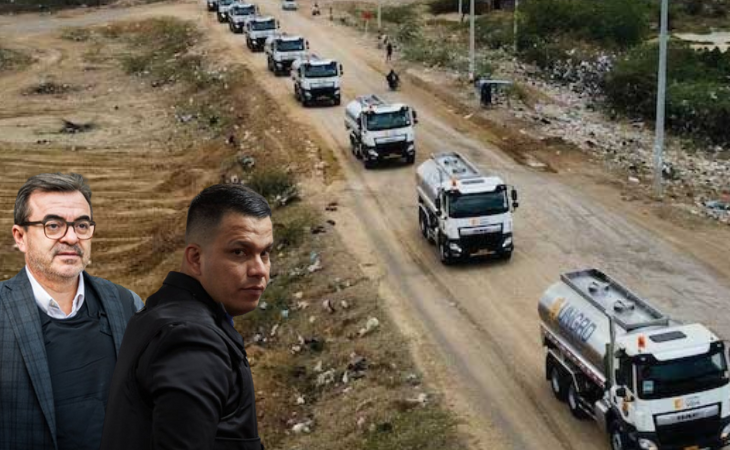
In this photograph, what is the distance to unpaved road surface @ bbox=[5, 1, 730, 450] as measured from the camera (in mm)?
17641

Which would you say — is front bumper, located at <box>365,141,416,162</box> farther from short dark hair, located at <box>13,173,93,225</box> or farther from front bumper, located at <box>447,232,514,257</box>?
short dark hair, located at <box>13,173,93,225</box>

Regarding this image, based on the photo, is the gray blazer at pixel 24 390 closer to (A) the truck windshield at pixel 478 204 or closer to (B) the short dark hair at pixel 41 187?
(B) the short dark hair at pixel 41 187

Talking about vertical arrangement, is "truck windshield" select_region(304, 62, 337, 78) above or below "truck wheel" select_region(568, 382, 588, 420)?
above

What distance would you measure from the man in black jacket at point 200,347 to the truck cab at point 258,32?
5537 centimetres

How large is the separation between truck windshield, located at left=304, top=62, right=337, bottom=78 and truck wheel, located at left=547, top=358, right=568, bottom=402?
2754 cm

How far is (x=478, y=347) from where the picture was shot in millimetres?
20094

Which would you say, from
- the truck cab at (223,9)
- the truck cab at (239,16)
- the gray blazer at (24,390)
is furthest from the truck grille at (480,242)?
the truck cab at (223,9)

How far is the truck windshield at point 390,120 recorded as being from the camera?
1303 inches

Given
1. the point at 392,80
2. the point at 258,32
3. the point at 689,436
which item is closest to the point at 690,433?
the point at 689,436

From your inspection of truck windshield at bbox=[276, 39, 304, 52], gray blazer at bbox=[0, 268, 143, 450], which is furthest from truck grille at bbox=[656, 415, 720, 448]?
truck windshield at bbox=[276, 39, 304, 52]

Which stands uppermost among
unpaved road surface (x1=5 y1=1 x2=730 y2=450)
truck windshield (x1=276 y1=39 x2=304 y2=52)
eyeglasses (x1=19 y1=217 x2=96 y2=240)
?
eyeglasses (x1=19 y1=217 x2=96 y2=240)

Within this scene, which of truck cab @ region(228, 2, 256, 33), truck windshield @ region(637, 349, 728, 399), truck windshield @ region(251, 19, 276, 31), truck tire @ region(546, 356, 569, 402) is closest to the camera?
truck windshield @ region(637, 349, 728, 399)

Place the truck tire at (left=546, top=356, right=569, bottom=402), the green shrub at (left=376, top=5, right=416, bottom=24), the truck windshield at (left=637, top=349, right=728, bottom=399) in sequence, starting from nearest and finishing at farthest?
the truck windshield at (left=637, top=349, right=728, bottom=399)
the truck tire at (left=546, top=356, right=569, bottom=402)
the green shrub at (left=376, top=5, right=416, bottom=24)

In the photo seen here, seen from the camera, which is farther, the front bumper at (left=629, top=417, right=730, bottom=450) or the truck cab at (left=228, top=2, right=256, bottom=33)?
the truck cab at (left=228, top=2, right=256, bottom=33)
